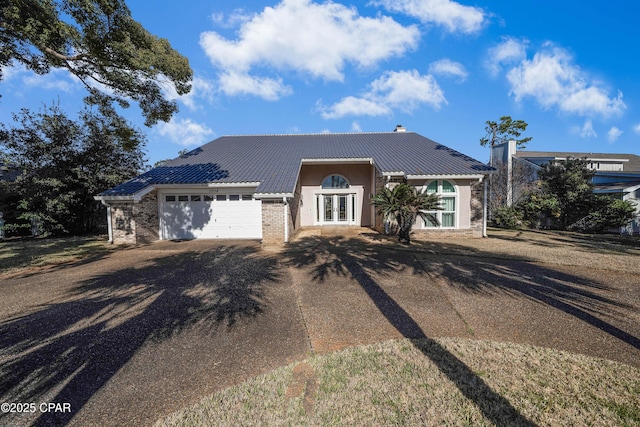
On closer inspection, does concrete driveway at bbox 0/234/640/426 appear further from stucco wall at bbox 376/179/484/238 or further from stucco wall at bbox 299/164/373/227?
stucco wall at bbox 299/164/373/227

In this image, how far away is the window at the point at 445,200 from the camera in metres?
13.1

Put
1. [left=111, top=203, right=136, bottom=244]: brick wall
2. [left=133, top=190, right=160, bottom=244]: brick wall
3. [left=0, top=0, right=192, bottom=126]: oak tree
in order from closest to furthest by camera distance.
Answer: [left=0, top=0, right=192, bottom=126]: oak tree → [left=111, top=203, right=136, bottom=244]: brick wall → [left=133, top=190, right=160, bottom=244]: brick wall

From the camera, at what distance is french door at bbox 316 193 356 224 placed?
16.5 m

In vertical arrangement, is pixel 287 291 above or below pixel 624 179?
below

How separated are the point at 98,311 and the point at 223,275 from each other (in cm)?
272

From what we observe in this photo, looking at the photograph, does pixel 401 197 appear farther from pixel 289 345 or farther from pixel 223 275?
pixel 289 345

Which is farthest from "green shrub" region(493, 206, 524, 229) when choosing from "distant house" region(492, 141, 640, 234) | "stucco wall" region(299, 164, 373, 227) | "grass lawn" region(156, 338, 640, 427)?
"grass lawn" region(156, 338, 640, 427)

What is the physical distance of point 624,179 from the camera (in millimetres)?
18812

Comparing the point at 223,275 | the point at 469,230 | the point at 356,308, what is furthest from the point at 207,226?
the point at 469,230

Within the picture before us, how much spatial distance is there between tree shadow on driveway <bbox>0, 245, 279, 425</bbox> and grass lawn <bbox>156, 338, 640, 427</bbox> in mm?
1582

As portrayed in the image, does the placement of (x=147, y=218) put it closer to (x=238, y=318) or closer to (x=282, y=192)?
(x=282, y=192)

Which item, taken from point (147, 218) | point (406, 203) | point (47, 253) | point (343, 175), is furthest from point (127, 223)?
point (406, 203)

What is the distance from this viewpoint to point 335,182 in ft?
54.2

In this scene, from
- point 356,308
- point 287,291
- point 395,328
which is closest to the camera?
point 395,328
